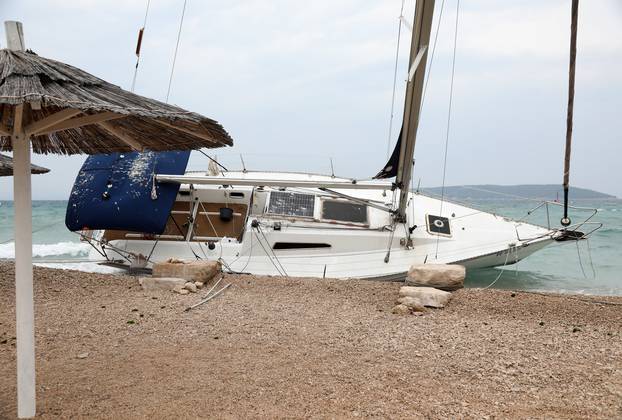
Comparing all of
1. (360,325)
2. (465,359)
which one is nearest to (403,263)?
(360,325)

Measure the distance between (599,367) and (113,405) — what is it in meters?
4.36

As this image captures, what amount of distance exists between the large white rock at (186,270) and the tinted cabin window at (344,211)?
4381mm

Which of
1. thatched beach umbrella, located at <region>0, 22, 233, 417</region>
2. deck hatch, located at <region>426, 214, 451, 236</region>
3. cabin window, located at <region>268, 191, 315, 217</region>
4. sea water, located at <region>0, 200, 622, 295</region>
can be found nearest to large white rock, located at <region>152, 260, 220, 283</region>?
sea water, located at <region>0, 200, 622, 295</region>

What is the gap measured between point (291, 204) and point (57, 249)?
1664cm

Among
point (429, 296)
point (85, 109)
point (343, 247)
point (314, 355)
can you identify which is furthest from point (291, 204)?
point (85, 109)

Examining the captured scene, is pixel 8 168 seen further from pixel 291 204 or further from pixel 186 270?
pixel 291 204

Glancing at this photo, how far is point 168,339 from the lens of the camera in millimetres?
6355

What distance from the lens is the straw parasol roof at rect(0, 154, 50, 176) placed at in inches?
296

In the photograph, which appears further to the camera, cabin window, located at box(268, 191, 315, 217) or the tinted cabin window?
cabin window, located at box(268, 191, 315, 217)

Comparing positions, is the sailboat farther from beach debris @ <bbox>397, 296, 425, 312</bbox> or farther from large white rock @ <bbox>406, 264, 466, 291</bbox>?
beach debris @ <bbox>397, 296, 425, 312</bbox>

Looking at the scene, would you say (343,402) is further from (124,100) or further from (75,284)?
(75,284)

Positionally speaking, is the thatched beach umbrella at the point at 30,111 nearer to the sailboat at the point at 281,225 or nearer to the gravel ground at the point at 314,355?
the gravel ground at the point at 314,355

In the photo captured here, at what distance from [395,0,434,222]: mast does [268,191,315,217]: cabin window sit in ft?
7.87

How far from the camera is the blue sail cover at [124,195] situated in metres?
12.2
